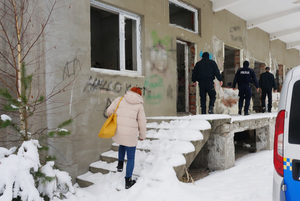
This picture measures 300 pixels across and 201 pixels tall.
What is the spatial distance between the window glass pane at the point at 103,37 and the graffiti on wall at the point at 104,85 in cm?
451

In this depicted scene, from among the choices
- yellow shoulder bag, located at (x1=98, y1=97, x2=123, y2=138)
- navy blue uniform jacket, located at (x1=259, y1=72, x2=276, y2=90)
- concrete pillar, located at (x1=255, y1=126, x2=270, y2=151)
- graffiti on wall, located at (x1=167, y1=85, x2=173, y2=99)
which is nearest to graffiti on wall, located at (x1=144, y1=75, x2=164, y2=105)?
graffiti on wall, located at (x1=167, y1=85, x2=173, y2=99)

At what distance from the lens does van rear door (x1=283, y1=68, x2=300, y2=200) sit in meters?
1.90

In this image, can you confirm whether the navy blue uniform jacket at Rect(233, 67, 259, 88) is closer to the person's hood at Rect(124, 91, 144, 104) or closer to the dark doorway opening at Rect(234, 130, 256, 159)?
the dark doorway opening at Rect(234, 130, 256, 159)

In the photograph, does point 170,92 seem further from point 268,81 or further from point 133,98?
point 268,81

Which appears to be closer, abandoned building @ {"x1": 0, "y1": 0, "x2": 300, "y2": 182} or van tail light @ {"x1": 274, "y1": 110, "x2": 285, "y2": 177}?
van tail light @ {"x1": 274, "y1": 110, "x2": 285, "y2": 177}

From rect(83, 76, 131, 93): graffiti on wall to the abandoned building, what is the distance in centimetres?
2

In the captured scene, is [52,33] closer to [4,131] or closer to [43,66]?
[43,66]

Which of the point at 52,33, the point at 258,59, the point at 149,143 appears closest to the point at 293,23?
the point at 258,59

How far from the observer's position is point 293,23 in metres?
10.8

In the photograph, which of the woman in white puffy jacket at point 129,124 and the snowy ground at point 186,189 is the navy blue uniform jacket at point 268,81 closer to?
the snowy ground at point 186,189

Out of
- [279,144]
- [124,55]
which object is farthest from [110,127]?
[124,55]

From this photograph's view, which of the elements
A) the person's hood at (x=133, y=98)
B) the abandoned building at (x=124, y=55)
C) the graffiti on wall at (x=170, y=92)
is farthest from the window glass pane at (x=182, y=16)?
the person's hood at (x=133, y=98)

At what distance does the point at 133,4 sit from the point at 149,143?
10.7ft

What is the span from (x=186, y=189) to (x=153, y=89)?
3079 mm
